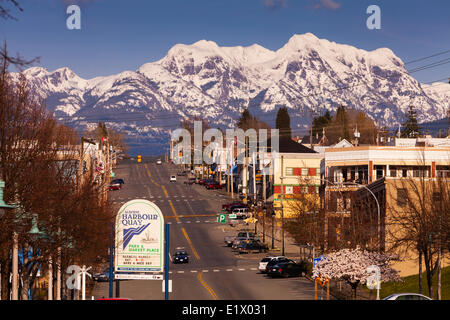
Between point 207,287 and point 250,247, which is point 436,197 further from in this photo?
point 250,247

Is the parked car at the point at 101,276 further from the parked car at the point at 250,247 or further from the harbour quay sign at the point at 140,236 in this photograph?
the harbour quay sign at the point at 140,236

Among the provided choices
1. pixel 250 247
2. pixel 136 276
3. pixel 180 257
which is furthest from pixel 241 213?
pixel 136 276

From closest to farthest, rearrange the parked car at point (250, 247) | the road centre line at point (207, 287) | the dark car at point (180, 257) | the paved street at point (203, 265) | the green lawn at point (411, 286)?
the road centre line at point (207, 287) → the green lawn at point (411, 286) → the paved street at point (203, 265) → the dark car at point (180, 257) → the parked car at point (250, 247)

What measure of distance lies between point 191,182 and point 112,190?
25.2 meters

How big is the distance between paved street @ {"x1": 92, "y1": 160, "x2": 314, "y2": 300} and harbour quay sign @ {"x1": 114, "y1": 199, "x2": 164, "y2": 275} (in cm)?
1393

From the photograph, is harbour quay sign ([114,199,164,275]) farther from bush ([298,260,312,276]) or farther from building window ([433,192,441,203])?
bush ([298,260,312,276])

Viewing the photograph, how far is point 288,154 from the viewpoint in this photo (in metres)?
129

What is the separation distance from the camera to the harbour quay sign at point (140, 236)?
36188mm

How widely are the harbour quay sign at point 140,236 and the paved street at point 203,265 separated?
13927 millimetres

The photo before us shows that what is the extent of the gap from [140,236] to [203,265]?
130ft

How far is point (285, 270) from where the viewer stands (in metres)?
65.8

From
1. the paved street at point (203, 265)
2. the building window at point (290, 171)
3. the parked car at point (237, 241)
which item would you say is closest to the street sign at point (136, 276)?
the paved street at point (203, 265)

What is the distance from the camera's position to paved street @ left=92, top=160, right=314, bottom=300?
54125mm
